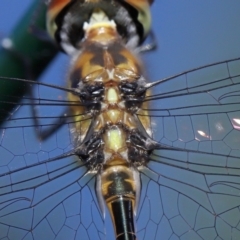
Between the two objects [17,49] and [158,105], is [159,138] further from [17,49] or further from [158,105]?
[17,49]

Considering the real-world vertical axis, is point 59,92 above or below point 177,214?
above

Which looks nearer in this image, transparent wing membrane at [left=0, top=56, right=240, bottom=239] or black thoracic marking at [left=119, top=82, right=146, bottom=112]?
transparent wing membrane at [left=0, top=56, right=240, bottom=239]

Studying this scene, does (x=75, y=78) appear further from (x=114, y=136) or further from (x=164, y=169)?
(x=164, y=169)

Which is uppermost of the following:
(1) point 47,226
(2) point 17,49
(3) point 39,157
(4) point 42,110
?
(2) point 17,49

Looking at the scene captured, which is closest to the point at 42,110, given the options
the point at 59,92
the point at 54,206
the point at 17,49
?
the point at 59,92

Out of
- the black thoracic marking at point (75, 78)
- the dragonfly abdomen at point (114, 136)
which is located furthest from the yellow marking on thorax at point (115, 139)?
the black thoracic marking at point (75, 78)

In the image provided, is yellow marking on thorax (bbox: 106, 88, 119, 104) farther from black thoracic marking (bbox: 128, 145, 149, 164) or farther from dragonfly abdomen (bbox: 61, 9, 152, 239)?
black thoracic marking (bbox: 128, 145, 149, 164)

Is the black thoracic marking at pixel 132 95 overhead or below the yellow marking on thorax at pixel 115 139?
overhead

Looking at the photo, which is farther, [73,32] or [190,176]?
[73,32]

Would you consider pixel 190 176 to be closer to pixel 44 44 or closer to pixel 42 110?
pixel 42 110

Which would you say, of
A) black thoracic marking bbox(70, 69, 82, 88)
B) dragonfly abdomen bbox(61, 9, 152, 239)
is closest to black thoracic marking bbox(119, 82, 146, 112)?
dragonfly abdomen bbox(61, 9, 152, 239)

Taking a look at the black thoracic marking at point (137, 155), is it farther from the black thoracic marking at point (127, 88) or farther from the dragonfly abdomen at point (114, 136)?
the black thoracic marking at point (127, 88)
